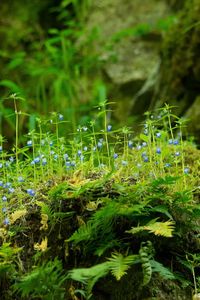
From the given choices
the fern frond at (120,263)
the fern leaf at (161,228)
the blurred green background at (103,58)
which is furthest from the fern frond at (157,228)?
the blurred green background at (103,58)

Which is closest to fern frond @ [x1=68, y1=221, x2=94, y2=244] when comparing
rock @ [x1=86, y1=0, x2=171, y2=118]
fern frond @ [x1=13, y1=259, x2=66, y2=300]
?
fern frond @ [x1=13, y1=259, x2=66, y2=300]

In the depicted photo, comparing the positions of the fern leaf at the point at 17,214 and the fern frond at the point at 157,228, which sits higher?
the fern leaf at the point at 17,214

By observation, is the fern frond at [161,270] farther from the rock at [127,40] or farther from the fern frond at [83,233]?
the rock at [127,40]

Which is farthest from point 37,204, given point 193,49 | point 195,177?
point 193,49

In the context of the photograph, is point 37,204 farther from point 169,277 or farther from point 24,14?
point 24,14

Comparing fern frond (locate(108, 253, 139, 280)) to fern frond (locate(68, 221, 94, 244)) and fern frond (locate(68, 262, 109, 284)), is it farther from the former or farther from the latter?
fern frond (locate(68, 221, 94, 244))

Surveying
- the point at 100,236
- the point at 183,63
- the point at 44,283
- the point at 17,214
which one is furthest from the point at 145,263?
the point at 183,63

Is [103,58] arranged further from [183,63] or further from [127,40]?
[183,63]
